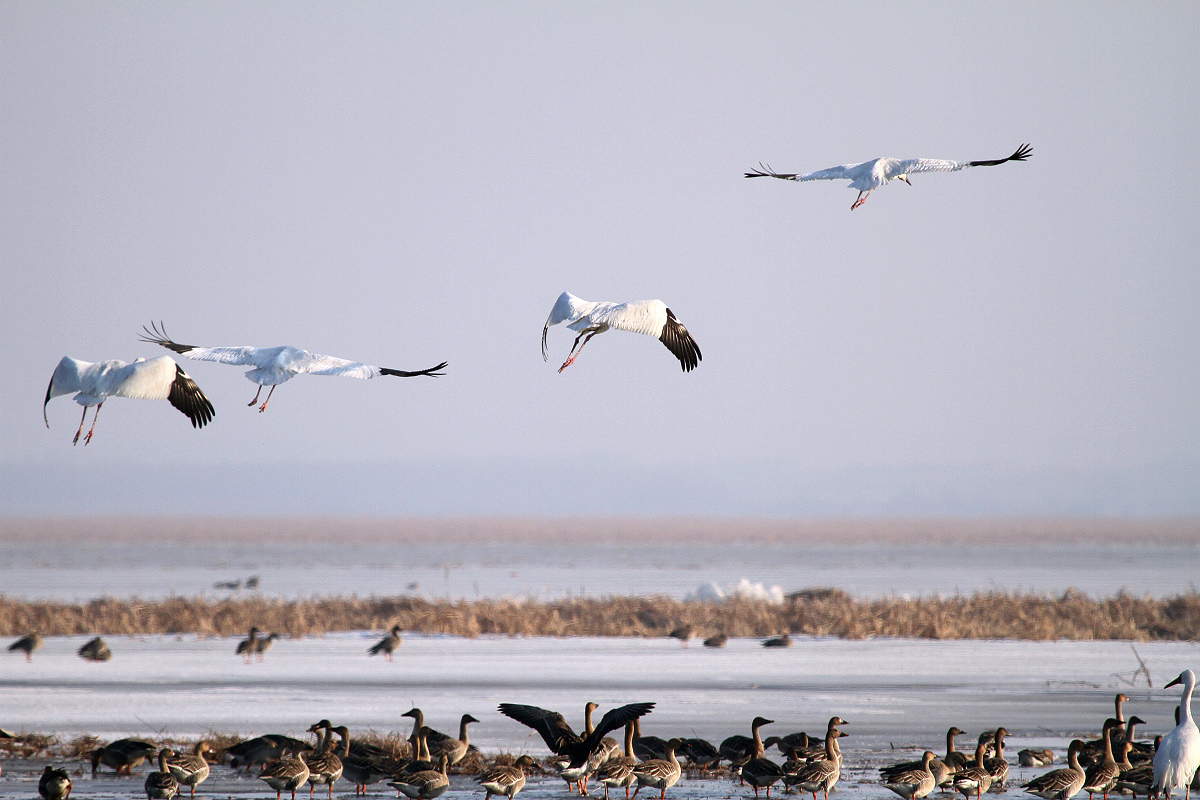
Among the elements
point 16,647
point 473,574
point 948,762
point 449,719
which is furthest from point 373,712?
point 473,574

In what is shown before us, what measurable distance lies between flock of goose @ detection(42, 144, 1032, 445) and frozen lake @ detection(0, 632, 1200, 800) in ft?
12.1

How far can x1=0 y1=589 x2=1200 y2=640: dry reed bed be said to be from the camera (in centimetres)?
2505

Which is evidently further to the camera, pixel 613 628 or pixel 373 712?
pixel 613 628

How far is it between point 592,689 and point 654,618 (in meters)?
9.31

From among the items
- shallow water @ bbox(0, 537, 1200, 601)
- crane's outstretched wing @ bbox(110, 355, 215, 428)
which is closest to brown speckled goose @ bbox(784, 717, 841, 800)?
crane's outstretched wing @ bbox(110, 355, 215, 428)

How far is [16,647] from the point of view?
21578mm

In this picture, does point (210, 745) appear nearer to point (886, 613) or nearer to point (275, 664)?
point (275, 664)

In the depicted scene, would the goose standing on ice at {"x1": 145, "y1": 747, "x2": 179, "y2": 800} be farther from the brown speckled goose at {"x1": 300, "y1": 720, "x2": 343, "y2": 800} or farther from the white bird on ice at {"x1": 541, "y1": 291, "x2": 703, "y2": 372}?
the white bird on ice at {"x1": 541, "y1": 291, "x2": 703, "y2": 372}

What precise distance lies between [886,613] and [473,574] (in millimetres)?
32824

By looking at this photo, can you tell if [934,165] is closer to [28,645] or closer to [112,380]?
[112,380]

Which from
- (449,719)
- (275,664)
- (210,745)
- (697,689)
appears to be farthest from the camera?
(275,664)

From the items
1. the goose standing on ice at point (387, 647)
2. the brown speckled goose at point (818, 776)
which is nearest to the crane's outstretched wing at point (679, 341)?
the brown speckled goose at point (818, 776)

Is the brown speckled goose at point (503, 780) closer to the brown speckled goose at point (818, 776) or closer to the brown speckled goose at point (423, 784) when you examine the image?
the brown speckled goose at point (423, 784)

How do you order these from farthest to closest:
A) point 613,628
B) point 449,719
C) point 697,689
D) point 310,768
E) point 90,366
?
point 613,628 → point 697,689 → point 449,719 → point 310,768 → point 90,366
